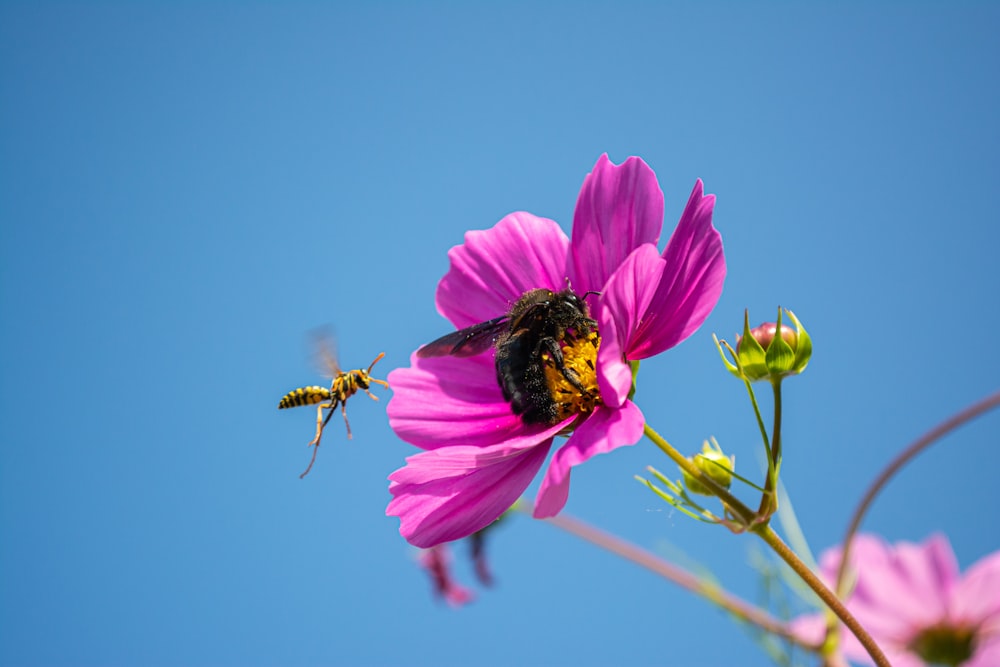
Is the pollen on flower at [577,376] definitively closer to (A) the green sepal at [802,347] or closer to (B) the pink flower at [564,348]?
(B) the pink flower at [564,348]

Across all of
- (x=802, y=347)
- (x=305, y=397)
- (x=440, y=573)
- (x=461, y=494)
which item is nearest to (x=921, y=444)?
(x=802, y=347)

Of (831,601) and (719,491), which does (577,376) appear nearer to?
(719,491)

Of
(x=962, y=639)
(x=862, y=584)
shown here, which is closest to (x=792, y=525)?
(x=862, y=584)

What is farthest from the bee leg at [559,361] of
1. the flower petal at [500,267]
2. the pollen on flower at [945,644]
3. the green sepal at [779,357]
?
the pollen on flower at [945,644]

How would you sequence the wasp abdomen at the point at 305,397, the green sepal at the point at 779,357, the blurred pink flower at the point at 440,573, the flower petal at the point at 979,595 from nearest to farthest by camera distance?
the green sepal at the point at 779,357, the wasp abdomen at the point at 305,397, the flower petal at the point at 979,595, the blurred pink flower at the point at 440,573

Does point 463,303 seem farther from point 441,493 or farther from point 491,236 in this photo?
point 441,493

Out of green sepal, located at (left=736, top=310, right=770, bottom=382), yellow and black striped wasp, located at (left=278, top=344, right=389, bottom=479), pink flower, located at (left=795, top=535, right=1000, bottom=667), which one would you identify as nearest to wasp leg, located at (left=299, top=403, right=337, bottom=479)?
yellow and black striped wasp, located at (left=278, top=344, right=389, bottom=479)
